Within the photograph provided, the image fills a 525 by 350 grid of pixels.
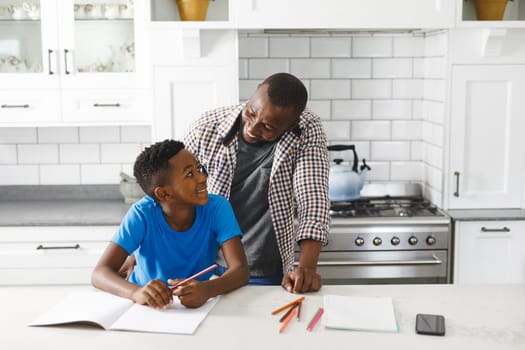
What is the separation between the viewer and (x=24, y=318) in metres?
1.73

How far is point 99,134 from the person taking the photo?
12.6 feet

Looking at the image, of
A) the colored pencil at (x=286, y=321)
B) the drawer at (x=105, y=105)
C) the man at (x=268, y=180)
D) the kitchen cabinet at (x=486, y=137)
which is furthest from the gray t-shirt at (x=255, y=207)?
the kitchen cabinet at (x=486, y=137)

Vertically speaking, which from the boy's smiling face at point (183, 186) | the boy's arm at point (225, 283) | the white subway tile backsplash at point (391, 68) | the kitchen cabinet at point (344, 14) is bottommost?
the boy's arm at point (225, 283)

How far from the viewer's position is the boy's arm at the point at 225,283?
5.76 feet

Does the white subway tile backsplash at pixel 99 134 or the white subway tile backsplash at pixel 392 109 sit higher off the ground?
the white subway tile backsplash at pixel 392 109

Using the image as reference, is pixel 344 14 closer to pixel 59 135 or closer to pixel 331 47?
pixel 331 47

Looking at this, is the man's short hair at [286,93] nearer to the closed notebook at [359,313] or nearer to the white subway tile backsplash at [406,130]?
the closed notebook at [359,313]

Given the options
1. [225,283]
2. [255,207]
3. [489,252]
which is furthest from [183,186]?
[489,252]

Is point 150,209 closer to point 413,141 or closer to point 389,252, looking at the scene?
point 389,252

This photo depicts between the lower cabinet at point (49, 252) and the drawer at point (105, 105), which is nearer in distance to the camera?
the lower cabinet at point (49, 252)

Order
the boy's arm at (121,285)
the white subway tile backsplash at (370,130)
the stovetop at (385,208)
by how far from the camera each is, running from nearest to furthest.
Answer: the boy's arm at (121,285), the stovetop at (385,208), the white subway tile backsplash at (370,130)

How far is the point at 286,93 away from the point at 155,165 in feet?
1.45

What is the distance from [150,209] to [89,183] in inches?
76.8

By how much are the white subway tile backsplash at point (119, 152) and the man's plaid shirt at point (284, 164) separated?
152 cm
